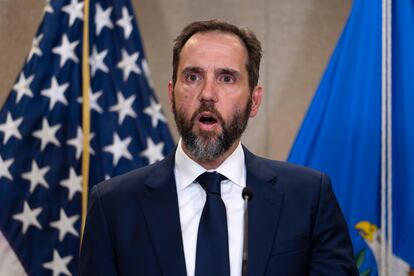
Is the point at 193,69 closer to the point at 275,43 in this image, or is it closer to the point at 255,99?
the point at 255,99

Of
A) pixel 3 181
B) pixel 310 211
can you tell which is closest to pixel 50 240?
pixel 3 181

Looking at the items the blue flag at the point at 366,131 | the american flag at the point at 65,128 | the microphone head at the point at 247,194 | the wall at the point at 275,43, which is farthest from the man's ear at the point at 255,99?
the wall at the point at 275,43

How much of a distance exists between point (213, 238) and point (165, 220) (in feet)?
0.44

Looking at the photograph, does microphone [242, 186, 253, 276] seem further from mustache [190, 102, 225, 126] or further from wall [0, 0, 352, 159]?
wall [0, 0, 352, 159]

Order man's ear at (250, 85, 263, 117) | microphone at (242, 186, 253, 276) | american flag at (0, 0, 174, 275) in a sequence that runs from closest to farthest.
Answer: microphone at (242, 186, 253, 276) < man's ear at (250, 85, 263, 117) < american flag at (0, 0, 174, 275)

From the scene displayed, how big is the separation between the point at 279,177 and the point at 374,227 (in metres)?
1.12

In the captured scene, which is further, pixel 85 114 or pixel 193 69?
pixel 85 114

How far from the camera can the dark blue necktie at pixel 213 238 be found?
1.61 metres

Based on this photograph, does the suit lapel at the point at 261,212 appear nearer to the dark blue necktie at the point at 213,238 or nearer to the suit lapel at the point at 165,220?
the dark blue necktie at the point at 213,238

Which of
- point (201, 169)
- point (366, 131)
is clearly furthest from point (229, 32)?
point (366, 131)

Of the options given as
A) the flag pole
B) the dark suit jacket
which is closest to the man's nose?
the dark suit jacket

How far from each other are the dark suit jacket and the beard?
0.35 feet

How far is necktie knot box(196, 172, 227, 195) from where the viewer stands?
1716 millimetres

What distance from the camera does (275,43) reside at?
12.0 ft
